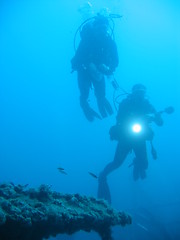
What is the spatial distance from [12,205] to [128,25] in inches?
2720

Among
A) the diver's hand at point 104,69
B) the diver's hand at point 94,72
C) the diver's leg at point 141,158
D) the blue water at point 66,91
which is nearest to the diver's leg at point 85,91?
the diver's hand at point 94,72

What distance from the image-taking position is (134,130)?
9219mm

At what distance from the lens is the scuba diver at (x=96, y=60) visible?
9305 mm

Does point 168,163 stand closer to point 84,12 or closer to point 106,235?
point 84,12

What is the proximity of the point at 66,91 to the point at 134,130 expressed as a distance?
83.9 meters

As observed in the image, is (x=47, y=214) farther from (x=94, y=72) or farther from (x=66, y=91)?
(x=66, y=91)

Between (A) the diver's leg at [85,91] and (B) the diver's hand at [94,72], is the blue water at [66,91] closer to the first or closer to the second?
(A) the diver's leg at [85,91]

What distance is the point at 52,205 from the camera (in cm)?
356

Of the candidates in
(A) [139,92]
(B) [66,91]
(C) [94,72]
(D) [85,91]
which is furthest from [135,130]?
(B) [66,91]

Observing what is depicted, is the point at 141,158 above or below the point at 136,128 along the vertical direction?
below

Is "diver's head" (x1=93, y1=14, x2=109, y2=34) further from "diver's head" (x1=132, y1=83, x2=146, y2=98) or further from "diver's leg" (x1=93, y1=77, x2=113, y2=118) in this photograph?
"diver's head" (x1=132, y1=83, x2=146, y2=98)

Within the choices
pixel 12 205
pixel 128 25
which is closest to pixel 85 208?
pixel 12 205

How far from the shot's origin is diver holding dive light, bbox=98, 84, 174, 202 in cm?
923

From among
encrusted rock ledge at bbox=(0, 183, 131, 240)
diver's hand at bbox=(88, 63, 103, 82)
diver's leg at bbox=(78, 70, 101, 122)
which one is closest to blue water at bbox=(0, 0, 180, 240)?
diver's leg at bbox=(78, 70, 101, 122)
